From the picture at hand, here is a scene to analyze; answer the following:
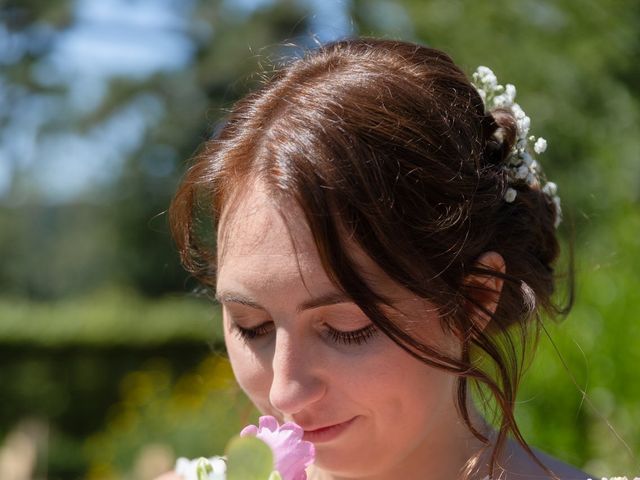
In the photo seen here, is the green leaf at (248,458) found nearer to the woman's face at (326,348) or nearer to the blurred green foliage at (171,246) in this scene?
the woman's face at (326,348)

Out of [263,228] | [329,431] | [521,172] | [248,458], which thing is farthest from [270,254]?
[248,458]

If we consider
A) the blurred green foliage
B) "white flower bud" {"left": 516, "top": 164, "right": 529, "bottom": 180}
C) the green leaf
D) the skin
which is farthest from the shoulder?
the green leaf

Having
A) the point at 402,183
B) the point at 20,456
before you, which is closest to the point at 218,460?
the point at 20,456

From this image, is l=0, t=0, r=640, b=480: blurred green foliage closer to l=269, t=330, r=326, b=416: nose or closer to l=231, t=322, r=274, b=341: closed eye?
l=231, t=322, r=274, b=341: closed eye

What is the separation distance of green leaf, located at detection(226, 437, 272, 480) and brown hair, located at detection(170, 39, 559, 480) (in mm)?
769

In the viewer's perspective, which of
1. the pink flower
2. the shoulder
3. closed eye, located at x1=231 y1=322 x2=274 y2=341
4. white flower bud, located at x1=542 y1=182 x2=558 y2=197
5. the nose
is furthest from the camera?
white flower bud, located at x1=542 y1=182 x2=558 y2=197

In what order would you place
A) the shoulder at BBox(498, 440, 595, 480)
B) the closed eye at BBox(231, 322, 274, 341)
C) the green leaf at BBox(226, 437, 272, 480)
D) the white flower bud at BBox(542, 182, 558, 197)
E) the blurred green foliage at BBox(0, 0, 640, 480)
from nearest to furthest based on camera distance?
the green leaf at BBox(226, 437, 272, 480), the closed eye at BBox(231, 322, 274, 341), the shoulder at BBox(498, 440, 595, 480), the white flower bud at BBox(542, 182, 558, 197), the blurred green foliage at BBox(0, 0, 640, 480)

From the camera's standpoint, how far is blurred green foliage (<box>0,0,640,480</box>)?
404 cm

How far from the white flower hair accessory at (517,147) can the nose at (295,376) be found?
23.4 inches

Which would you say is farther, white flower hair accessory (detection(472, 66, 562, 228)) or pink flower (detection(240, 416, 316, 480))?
white flower hair accessory (detection(472, 66, 562, 228))

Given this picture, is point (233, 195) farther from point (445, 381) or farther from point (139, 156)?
point (139, 156)

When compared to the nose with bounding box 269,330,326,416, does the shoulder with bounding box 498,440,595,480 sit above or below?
below

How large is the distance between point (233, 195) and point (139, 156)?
21653mm

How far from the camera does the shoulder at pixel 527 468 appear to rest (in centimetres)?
201
